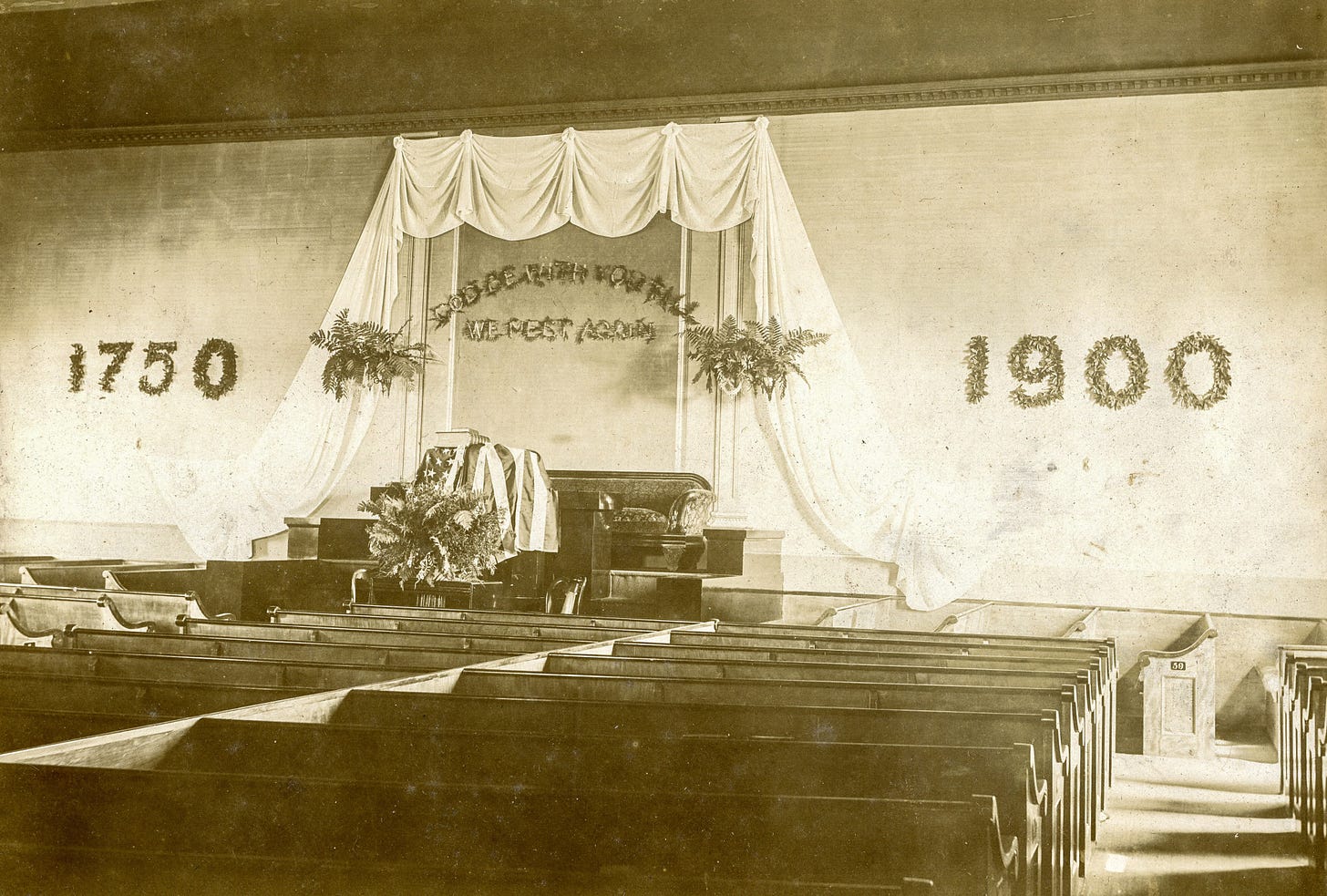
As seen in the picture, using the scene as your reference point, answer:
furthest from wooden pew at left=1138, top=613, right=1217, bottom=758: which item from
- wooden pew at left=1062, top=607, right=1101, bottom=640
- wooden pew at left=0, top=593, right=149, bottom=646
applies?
wooden pew at left=0, top=593, right=149, bottom=646

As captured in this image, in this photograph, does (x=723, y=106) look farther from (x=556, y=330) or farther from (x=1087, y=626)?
(x=1087, y=626)

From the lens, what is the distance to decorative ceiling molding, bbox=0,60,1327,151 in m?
8.28

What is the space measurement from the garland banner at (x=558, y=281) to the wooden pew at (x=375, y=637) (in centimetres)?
523

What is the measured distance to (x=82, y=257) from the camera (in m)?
10.8

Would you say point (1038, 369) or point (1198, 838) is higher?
point (1038, 369)

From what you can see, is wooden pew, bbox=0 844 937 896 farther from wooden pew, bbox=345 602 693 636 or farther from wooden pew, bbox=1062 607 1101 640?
wooden pew, bbox=1062 607 1101 640

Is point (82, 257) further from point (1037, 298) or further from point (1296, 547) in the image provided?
point (1296, 547)

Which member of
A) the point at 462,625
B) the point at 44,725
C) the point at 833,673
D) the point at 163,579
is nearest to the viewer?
the point at 44,725

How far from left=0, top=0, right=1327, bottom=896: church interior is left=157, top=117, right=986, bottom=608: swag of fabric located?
0.11ft

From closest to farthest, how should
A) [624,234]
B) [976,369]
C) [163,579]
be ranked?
[163,579] < [976,369] < [624,234]

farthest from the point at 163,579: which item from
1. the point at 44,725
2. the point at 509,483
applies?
the point at 44,725

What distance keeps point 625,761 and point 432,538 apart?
4.15 m

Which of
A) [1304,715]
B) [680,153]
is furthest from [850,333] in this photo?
[1304,715]

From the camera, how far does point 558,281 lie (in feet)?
31.8
